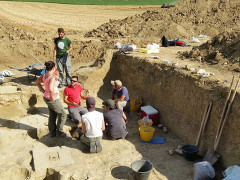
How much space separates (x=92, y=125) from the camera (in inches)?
236

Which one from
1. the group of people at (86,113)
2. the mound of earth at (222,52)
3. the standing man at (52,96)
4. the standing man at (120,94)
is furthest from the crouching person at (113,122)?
the mound of earth at (222,52)

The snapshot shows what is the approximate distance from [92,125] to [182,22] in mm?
→ 11320

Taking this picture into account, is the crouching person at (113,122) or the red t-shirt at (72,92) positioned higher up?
the red t-shirt at (72,92)

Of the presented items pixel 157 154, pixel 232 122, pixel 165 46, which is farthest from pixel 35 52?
pixel 232 122

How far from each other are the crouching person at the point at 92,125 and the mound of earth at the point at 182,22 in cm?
944

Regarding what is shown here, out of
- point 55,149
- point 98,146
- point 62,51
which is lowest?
point 55,149

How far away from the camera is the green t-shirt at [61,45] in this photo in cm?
877

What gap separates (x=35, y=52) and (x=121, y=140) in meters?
8.24

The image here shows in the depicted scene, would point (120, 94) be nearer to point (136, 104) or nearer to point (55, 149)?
point (136, 104)

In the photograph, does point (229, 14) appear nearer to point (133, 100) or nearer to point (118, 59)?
point (118, 59)

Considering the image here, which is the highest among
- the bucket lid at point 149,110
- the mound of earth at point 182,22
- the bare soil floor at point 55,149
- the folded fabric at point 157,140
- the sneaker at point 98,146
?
the mound of earth at point 182,22

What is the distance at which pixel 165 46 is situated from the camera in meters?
11.6

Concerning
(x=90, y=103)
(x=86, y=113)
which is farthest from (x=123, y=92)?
(x=90, y=103)

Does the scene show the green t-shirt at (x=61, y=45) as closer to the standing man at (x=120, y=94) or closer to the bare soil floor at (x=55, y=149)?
the bare soil floor at (x=55, y=149)
